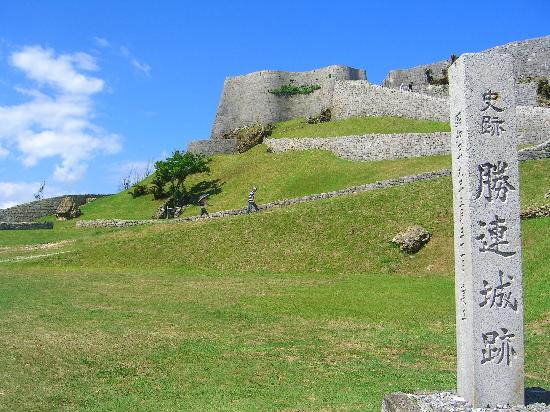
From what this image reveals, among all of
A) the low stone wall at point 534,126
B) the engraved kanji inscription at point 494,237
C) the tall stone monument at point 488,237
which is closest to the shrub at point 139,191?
the low stone wall at point 534,126

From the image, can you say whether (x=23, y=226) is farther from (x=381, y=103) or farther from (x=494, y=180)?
(x=494, y=180)

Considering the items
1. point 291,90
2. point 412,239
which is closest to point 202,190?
point 291,90

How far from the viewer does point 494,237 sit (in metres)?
6.88

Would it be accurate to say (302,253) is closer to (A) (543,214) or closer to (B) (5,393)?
(A) (543,214)

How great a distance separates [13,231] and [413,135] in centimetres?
2490

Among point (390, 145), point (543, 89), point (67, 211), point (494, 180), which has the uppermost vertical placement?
point (543, 89)

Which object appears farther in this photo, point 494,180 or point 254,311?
point 254,311

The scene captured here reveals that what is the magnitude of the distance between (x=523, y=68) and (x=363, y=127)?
43.1ft

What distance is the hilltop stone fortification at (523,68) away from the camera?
138ft

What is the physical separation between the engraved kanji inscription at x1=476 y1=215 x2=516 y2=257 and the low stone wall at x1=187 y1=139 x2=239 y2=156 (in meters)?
43.3

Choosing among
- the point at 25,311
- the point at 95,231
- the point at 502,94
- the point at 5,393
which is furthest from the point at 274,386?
the point at 95,231

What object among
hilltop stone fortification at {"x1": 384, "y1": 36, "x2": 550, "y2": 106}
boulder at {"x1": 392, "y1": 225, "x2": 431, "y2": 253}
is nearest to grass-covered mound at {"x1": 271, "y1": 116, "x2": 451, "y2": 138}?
hilltop stone fortification at {"x1": 384, "y1": 36, "x2": 550, "y2": 106}

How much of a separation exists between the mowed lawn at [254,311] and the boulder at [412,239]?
0.38 metres

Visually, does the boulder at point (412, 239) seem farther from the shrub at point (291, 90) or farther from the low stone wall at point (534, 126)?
the shrub at point (291, 90)
